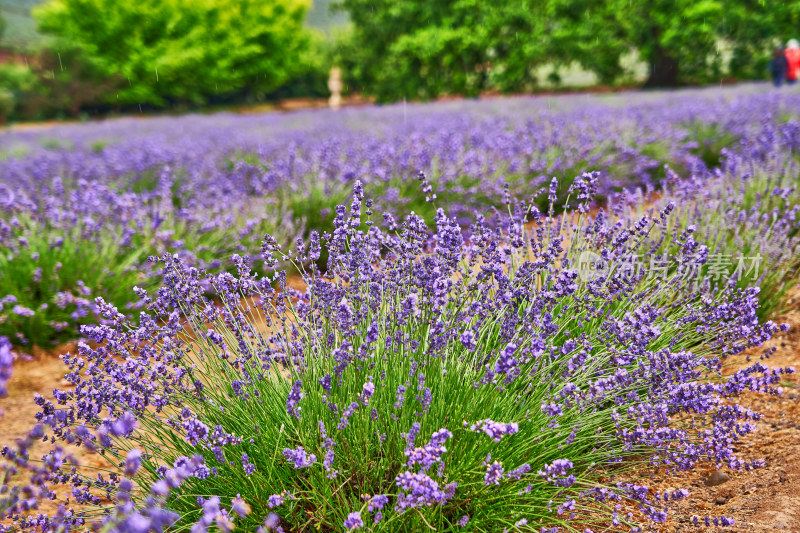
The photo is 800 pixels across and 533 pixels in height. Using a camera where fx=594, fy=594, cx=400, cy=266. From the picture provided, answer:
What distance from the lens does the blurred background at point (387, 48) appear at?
758 inches

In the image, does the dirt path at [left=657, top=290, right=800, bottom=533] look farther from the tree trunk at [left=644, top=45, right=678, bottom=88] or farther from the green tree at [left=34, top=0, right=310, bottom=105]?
the green tree at [left=34, top=0, right=310, bottom=105]

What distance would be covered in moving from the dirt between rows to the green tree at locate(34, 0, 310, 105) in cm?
2345

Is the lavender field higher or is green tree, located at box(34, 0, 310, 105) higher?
green tree, located at box(34, 0, 310, 105)

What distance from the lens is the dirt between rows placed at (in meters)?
1.83

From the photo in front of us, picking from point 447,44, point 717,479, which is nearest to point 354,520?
point 717,479

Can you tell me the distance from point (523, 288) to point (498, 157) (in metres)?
4.12

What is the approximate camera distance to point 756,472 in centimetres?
212

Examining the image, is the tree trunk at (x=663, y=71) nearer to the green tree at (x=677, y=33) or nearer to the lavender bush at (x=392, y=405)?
the green tree at (x=677, y=33)

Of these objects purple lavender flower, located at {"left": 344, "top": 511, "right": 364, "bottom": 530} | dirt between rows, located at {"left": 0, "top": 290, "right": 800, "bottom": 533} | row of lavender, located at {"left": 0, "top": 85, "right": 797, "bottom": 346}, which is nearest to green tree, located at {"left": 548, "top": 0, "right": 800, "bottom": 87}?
row of lavender, located at {"left": 0, "top": 85, "right": 797, "bottom": 346}

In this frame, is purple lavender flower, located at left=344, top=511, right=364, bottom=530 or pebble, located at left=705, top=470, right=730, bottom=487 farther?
pebble, located at left=705, top=470, right=730, bottom=487

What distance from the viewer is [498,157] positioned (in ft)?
19.3

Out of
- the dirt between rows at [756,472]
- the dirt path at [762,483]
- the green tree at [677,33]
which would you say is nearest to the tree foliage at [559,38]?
the green tree at [677,33]

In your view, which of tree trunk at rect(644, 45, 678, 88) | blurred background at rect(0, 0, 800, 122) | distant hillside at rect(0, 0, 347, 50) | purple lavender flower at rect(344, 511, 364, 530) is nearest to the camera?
purple lavender flower at rect(344, 511, 364, 530)

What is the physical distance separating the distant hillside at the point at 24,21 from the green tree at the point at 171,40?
2.14 m
